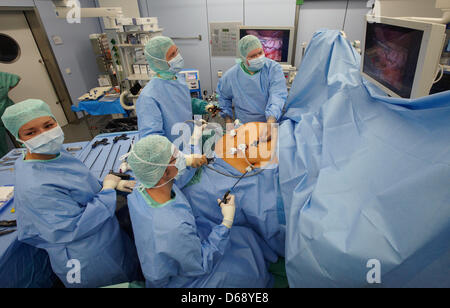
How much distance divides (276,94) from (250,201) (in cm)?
108

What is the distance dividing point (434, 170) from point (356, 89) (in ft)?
1.94

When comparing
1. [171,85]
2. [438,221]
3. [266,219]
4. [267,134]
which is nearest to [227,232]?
[266,219]

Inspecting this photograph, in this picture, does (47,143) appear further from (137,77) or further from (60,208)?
(137,77)

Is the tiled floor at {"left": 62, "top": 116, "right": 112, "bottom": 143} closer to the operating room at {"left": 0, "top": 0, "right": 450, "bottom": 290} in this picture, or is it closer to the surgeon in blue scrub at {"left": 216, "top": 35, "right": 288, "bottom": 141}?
the operating room at {"left": 0, "top": 0, "right": 450, "bottom": 290}

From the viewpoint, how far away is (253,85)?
6.93 feet

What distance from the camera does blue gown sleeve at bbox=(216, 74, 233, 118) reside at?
227 cm

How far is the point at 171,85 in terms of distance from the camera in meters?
1.92

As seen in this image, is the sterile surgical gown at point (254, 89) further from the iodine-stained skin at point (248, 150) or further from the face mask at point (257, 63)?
the iodine-stained skin at point (248, 150)

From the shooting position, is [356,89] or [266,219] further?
[266,219]

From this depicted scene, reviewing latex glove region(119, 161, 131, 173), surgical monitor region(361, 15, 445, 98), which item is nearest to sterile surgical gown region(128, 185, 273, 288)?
latex glove region(119, 161, 131, 173)

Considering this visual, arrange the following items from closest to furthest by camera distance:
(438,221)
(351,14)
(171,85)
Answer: (438,221) → (171,85) → (351,14)

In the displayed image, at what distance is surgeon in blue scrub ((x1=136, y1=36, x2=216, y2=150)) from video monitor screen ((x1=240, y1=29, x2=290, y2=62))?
5.16ft
